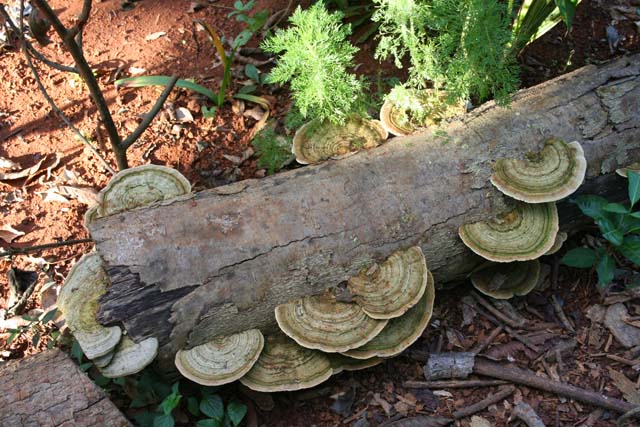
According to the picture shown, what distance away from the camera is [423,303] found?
3551 millimetres

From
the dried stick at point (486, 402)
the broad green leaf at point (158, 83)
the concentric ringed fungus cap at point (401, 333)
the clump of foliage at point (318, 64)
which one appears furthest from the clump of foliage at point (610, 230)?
the broad green leaf at point (158, 83)

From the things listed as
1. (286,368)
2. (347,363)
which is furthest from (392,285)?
(286,368)

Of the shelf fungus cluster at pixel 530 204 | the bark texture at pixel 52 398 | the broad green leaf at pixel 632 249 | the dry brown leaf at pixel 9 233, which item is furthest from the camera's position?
the dry brown leaf at pixel 9 233

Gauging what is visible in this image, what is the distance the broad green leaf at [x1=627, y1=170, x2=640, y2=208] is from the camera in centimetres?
371

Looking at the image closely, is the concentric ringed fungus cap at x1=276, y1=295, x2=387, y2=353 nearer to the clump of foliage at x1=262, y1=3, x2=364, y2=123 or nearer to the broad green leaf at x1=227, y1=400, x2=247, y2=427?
the broad green leaf at x1=227, y1=400, x2=247, y2=427

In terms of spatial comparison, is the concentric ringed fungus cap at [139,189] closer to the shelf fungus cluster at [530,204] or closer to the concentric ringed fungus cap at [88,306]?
the concentric ringed fungus cap at [88,306]

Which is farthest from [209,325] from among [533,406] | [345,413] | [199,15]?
[199,15]

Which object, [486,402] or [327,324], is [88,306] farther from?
[486,402]

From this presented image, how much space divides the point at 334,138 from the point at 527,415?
2.27m

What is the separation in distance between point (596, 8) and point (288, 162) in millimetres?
3859

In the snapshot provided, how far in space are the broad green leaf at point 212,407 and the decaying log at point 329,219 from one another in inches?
15.0

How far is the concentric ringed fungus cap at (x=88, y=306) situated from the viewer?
317 centimetres

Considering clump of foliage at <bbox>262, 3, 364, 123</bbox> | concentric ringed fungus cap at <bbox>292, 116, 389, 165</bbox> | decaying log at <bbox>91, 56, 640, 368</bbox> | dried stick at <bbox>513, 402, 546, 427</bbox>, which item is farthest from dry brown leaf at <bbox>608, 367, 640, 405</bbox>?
clump of foliage at <bbox>262, 3, 364, 123</bbox>

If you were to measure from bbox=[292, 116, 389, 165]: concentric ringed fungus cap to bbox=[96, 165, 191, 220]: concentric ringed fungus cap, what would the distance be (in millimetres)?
886
